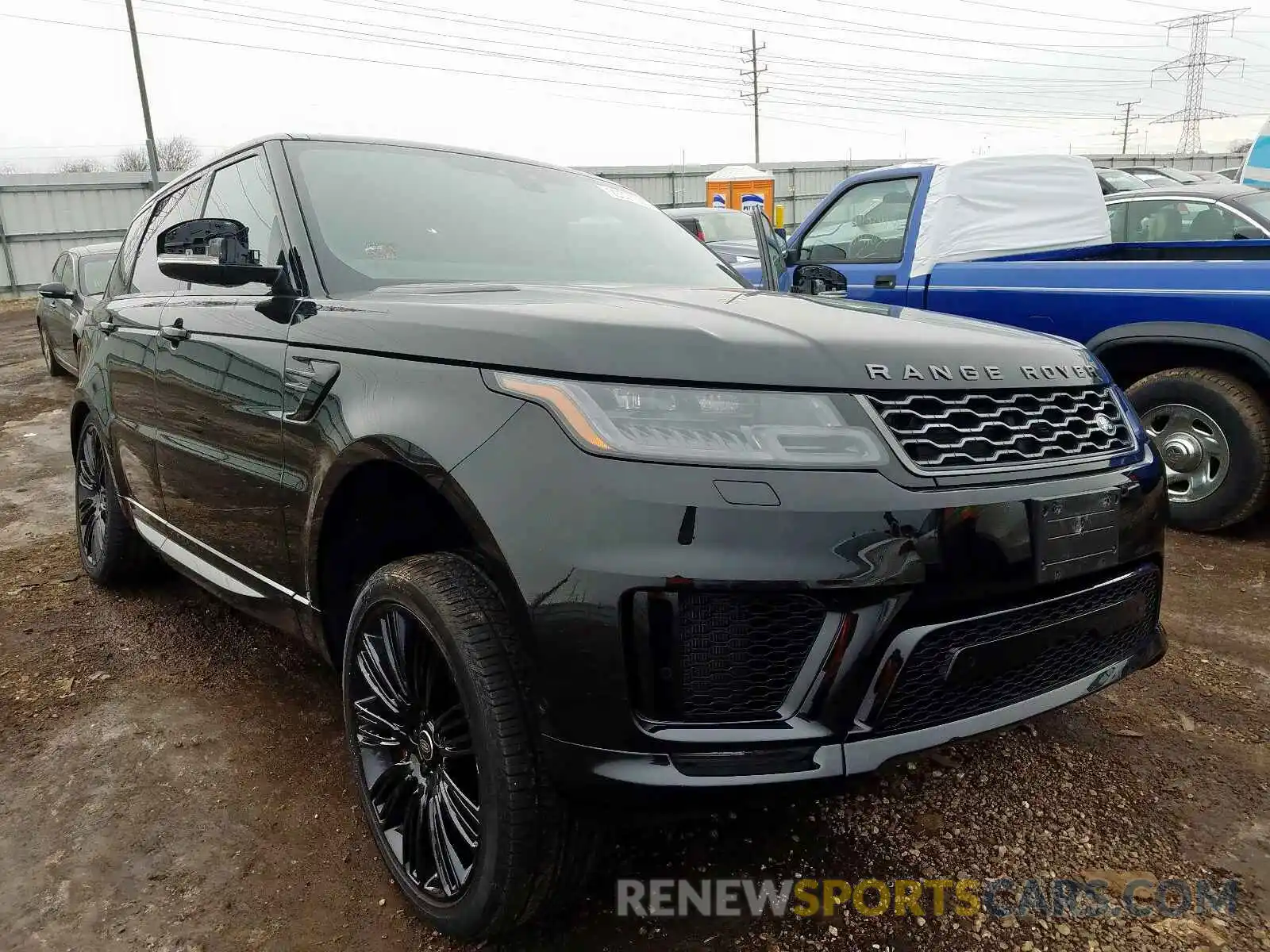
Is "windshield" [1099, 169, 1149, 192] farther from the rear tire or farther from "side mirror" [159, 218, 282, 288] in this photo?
the rear tire

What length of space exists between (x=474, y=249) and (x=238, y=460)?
86 centimetres

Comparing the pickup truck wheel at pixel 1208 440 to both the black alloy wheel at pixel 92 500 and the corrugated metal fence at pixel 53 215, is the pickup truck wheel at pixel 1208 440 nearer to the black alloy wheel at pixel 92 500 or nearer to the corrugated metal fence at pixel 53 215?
the black alloy wheel at pixel 92 500

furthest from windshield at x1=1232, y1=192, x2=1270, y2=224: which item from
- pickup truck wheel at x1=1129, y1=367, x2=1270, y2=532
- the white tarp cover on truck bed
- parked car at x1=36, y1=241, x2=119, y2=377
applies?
parked car at x1=36, y1=241, x2=119, y2=377

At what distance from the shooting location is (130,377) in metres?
3.17

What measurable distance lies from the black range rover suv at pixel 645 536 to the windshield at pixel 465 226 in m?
0.04

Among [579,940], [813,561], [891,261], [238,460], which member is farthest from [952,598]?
[891,261]

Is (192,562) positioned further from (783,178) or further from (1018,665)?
(783,178)

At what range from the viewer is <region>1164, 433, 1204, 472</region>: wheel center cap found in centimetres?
426

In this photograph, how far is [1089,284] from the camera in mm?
4426

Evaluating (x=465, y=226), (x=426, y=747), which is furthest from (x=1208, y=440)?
(x=426, y=747)

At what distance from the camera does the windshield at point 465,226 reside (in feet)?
7.72

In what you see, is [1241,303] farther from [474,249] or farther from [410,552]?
[410,552]

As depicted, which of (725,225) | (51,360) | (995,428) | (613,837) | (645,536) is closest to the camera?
(645,536)

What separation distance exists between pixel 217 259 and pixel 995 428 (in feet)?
6.19
